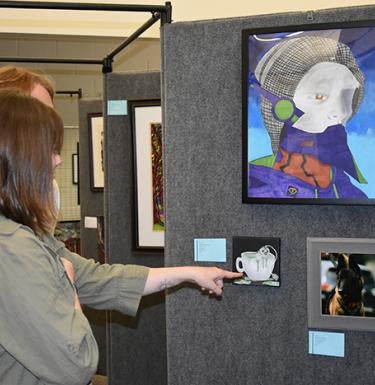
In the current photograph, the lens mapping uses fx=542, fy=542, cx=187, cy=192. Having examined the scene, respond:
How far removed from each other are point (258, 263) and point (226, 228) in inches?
4.5

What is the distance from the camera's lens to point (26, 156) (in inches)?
34.7

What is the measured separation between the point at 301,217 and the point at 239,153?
0.21 metres

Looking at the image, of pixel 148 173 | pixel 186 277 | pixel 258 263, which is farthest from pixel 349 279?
pixel 148 173

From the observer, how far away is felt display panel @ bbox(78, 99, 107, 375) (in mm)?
2631

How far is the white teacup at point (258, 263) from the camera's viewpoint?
1306 mm

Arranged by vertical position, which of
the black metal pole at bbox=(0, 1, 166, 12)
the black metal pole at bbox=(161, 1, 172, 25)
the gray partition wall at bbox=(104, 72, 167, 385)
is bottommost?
the gray partition wall at bbox=(104, 72, 167, 385)

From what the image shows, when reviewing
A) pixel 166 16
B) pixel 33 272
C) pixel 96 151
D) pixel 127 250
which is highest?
pixel 166 16

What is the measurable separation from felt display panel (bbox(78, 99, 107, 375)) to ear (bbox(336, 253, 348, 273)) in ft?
5.14

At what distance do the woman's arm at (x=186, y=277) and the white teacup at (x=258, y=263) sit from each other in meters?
0.05

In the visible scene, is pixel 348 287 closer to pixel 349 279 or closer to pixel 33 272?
pixel 349 279

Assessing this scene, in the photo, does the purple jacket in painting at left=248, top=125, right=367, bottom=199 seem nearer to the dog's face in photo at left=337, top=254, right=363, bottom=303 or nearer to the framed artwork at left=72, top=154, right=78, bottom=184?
the dog's face in photo at left=337, top=254, right=363, bottom=303

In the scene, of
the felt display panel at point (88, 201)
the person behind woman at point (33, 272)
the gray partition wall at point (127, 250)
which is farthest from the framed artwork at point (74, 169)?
the person behind woman at point (33, 272)

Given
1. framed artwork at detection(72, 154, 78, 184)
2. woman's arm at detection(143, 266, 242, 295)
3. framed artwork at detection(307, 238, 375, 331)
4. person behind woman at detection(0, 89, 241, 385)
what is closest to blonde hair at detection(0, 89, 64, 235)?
person behind woman at detection(0, 89, 241, 385)

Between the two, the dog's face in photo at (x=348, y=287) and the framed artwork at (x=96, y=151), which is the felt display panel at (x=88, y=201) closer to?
the framed artwork at (x=96, y=151)
